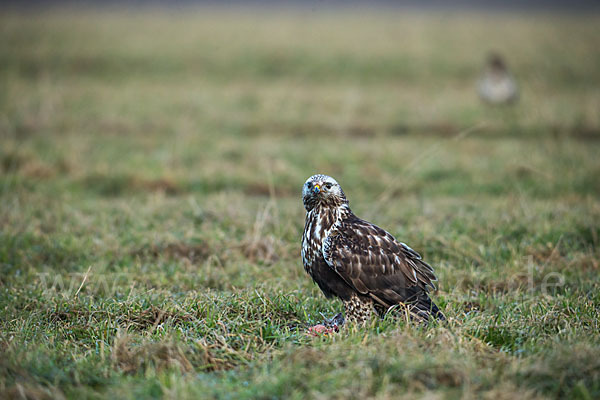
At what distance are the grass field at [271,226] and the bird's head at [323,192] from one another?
95 centimetres

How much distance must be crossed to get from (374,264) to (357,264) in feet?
0.48

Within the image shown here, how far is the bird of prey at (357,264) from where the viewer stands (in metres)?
4.79

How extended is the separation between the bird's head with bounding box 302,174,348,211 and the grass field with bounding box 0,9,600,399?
949mm

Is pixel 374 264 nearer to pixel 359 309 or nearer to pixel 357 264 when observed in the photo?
pixel 357 264

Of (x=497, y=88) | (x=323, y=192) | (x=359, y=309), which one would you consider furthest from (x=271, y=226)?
(x=497, y=88)

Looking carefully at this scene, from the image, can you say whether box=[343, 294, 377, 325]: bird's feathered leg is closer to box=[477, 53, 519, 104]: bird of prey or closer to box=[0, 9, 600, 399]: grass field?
box=[0, 9, 600, 399]: grass field

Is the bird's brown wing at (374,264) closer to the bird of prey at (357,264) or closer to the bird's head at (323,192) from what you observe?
the bird of prey at (357,264)

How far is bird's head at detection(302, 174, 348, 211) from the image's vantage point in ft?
16.3

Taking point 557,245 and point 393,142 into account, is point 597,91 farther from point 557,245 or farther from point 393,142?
point 557,245

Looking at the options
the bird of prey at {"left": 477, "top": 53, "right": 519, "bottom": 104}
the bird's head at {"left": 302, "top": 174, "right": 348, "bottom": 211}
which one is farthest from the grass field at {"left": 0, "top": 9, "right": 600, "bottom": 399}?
the bird's head at {"left": 302, "top": 174, "right": 348, "bottom": 211}

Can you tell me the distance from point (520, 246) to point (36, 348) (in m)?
4.85

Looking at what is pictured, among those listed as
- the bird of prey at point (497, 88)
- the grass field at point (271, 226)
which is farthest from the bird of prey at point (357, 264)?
the bird of prey at point (497, 88)

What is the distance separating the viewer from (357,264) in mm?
4762

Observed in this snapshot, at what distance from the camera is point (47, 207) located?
796cm
